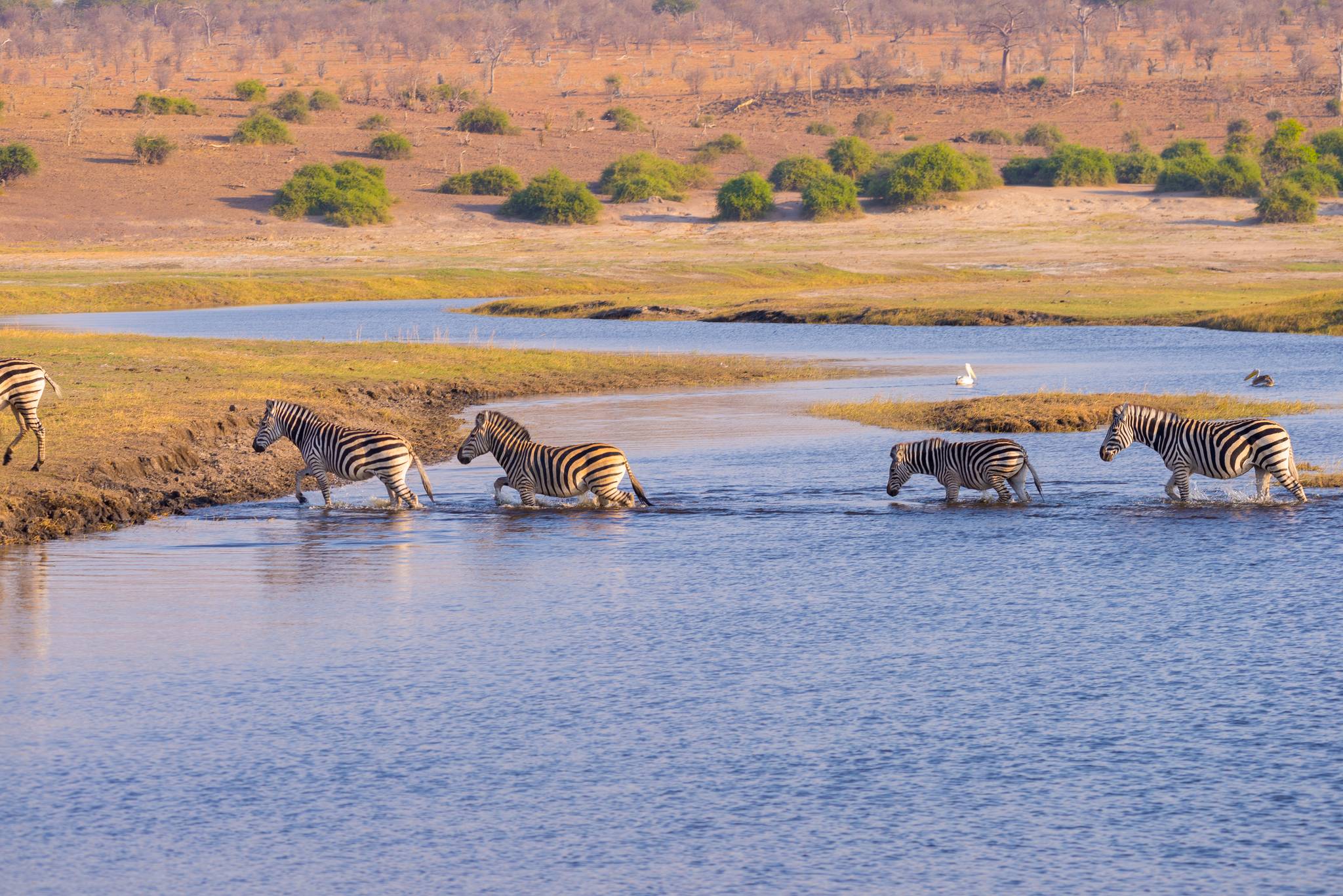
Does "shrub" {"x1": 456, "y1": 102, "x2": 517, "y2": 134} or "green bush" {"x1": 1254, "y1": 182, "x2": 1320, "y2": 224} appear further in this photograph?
"shrub" {"x1": 456, "y1": 102, "x2": 517, "y2": 134}

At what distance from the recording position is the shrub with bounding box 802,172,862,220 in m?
91.0

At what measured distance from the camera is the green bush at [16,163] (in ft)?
305

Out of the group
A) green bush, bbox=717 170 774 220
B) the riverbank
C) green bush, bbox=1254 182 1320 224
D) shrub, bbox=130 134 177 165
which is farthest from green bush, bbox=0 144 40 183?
green bush, bbox=1254 182 1320 224

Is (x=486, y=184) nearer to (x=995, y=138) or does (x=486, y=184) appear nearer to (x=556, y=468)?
(x=995, y=138)

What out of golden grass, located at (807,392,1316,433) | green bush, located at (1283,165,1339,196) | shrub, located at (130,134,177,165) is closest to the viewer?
golden grass, located at (807,392,1316,433)

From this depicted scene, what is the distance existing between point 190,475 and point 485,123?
99093 mm

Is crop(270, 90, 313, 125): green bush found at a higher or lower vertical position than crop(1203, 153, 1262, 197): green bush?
higher

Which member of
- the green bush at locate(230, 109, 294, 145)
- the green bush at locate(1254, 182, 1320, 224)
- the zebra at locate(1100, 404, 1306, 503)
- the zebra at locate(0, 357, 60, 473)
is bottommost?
the zebra at locate(1100, 404, 1306, 503)

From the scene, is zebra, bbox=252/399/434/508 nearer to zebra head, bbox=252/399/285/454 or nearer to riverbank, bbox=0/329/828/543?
zebra head, bbox=252/399/285/454

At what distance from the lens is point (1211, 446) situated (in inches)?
779

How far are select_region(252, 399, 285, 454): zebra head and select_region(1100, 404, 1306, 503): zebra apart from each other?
1070 centimetres

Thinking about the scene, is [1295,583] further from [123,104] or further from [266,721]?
[123,104]

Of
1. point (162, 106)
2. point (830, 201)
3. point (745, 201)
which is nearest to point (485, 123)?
point (162, 106)

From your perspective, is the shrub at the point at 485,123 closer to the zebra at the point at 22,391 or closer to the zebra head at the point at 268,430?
the zebra head at the point at 268,430
